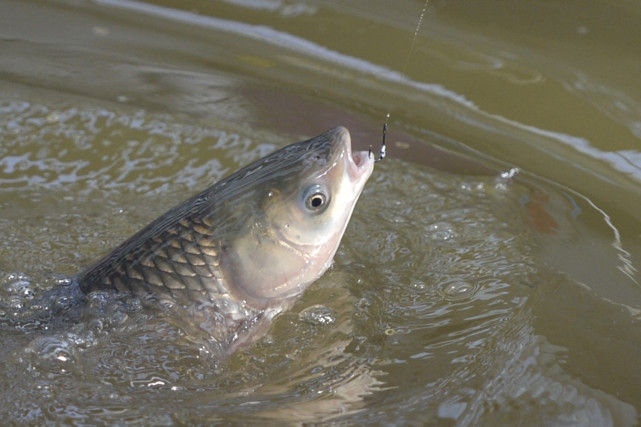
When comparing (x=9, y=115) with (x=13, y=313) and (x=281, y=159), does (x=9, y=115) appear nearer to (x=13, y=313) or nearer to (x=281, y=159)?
(x=13, y=313)

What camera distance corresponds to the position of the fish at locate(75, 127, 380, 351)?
1.94 m

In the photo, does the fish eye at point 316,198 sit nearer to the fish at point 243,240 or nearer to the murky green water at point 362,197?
the fish at point 243,240

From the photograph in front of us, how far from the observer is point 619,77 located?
10.3 feet

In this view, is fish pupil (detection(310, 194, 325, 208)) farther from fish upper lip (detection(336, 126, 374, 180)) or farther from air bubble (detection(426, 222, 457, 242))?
air bubble (detection(426, 222, 457, 242))

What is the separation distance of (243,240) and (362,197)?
0.84 m

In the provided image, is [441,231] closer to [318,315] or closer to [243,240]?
[318,315]

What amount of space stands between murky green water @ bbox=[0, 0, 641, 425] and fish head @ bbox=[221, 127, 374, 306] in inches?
7.0

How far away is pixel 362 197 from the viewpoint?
2.73m

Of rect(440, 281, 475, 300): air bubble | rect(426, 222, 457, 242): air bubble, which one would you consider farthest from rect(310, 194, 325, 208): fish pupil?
rect(426, 222, 457, 242): air bubble

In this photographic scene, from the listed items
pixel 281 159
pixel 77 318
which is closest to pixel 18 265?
pixel 77 318

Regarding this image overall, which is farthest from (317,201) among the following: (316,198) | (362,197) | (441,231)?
(362,197)

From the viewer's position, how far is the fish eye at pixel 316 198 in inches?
76.3

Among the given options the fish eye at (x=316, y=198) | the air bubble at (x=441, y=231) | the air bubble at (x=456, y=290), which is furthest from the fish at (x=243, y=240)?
the air bubble at (x=441, y=231)

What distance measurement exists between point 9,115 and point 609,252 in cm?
198
